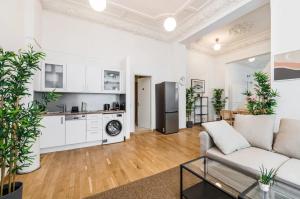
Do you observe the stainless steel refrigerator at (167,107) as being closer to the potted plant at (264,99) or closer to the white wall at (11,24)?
the potted plant at (264,99)

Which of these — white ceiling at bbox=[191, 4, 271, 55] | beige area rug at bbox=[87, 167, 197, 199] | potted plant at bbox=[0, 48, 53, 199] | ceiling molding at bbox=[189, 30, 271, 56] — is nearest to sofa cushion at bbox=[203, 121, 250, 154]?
beige area rug at bbox=[87, 167, 197, 199]

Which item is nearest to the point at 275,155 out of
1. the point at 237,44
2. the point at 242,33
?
the point at 242,33

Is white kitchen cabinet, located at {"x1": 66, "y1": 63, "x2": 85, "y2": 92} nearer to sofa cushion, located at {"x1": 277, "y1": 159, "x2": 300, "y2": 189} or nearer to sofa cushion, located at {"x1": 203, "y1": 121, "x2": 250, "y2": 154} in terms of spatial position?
sofa cushion, located at {"x1": 203, "y1": 121, "x2": 250, "y2": 154}

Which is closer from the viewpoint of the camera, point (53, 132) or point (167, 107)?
point (53, 132)

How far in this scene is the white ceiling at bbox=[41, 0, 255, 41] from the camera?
10.9 feet

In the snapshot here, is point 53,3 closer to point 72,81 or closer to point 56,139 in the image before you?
point 72,81

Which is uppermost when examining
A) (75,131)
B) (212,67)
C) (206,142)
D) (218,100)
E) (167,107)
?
(212,67)

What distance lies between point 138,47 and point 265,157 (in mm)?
4364

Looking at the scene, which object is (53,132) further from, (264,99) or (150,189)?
(264,99)

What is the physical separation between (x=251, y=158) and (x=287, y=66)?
1.89 m

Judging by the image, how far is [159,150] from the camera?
10.5 feet

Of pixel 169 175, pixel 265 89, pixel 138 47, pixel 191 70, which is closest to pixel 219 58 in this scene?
pixel 191 70

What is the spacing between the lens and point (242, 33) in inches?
191

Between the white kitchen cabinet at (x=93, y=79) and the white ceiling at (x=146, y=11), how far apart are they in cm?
147
